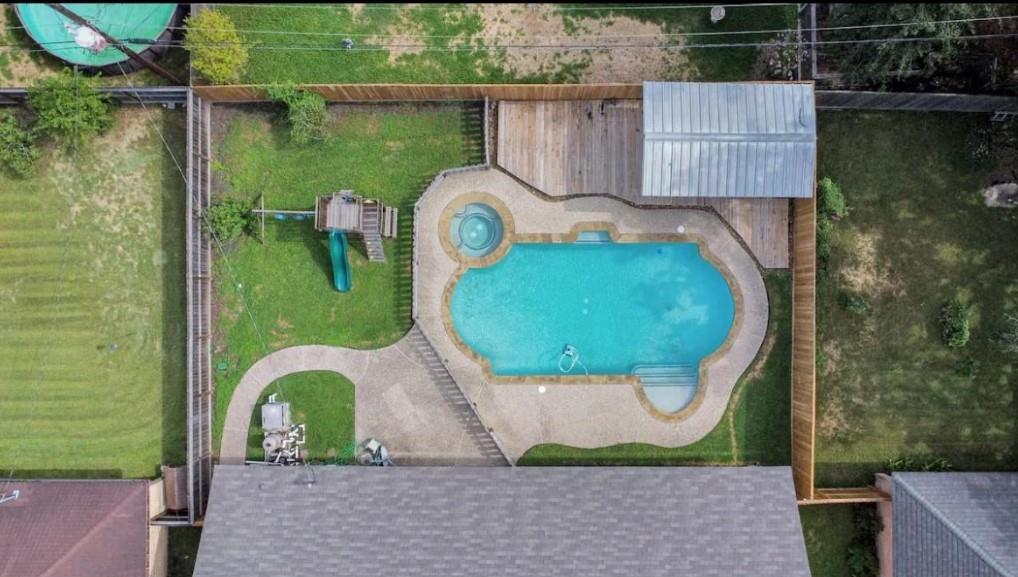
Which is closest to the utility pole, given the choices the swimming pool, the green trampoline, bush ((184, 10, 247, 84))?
the green trampoline

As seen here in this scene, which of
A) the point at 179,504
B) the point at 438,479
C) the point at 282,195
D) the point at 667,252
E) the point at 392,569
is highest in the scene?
the point at 282,195

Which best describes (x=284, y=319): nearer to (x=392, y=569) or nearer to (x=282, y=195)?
(x=282, y=195)

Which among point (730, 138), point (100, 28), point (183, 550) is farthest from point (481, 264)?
point (100, 28)

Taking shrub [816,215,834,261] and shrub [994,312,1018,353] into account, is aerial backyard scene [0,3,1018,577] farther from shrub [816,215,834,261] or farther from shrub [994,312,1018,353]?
shrub [994,312,1018,353]

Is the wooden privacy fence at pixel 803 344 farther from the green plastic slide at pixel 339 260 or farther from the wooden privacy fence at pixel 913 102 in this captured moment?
the green plastic slide at pixel 339 260

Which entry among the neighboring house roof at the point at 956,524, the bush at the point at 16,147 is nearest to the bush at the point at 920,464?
the neighboring house roof at the point at 956,524

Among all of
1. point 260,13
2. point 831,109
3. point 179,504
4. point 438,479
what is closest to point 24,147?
point 260,13
